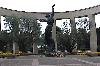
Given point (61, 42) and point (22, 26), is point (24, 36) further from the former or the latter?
point (61, 42)

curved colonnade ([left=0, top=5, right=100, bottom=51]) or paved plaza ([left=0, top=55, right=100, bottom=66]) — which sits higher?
curved colonnade ([left=0, top=5, right=100, bottom=51])

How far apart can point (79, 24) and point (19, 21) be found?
10549 mm

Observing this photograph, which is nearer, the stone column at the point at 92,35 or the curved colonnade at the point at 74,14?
the stone column at the point at 92,35

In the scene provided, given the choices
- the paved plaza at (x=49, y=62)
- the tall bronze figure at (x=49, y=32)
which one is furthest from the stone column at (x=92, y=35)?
the paved plaza at (x=49, y=62)

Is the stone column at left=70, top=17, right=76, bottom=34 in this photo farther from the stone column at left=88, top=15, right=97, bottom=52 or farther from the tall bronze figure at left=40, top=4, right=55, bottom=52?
the tall bronze figure at left=40, top=4, right=55, bottom=52

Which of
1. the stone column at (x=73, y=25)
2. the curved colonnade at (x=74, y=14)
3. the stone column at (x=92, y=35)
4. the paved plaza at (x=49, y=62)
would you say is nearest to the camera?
the paved plaza at (x=49, y=62)

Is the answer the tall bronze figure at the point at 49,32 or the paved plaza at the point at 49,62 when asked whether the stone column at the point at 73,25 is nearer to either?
the tall bronze figure at the point at 49,32

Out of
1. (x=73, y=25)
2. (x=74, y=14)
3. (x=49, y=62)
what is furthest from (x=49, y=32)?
(x=74, y=14)

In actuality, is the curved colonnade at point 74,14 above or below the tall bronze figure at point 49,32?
above

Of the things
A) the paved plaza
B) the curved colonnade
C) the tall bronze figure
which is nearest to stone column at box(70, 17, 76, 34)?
the curved colonnade

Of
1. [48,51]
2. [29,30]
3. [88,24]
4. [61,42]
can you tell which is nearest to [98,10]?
[88,24]

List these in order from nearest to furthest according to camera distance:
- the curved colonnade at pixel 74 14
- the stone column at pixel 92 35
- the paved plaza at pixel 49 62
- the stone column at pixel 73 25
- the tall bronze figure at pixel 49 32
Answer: the paved plaza at pixel 49 62
the tall bronze figure at pixel 49 32
the stone column at pixel 73 25
the stone column at pixel 92 35
the curved colonnade at pixel 74 14

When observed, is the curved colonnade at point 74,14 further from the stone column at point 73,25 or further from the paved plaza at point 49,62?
the paved plaza at point 49,62

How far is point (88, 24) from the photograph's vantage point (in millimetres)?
49594
